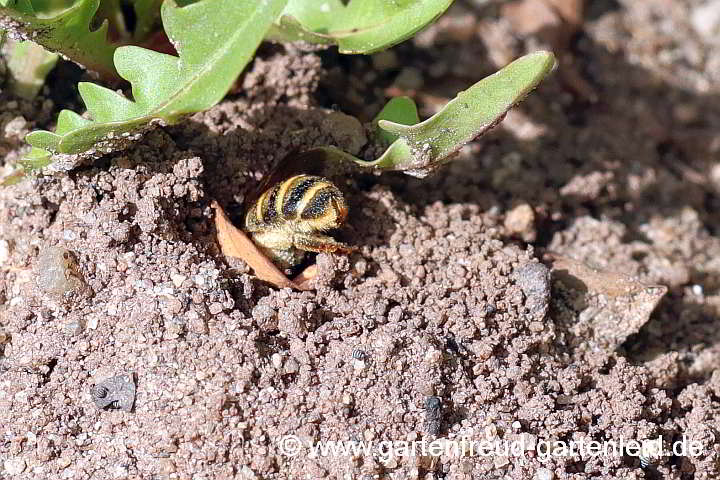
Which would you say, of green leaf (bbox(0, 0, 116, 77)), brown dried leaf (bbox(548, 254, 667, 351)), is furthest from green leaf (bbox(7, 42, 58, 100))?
brown dried leaf (bbox(548, 254, 667, 351))

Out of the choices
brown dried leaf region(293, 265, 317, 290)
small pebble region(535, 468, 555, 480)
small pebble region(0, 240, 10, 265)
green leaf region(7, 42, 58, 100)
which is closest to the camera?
small pebble region(535, 468, 555, 480)

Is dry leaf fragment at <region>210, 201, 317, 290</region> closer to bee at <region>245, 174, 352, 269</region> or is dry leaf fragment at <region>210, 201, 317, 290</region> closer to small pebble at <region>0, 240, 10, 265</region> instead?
bee at <region>245, 174, 352, 269</region>

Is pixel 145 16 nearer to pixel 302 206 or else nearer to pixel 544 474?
pixel 302 206

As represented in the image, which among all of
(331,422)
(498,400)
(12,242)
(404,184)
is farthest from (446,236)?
(12,242)

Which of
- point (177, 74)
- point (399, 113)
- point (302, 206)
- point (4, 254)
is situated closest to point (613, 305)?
point (399, 113)

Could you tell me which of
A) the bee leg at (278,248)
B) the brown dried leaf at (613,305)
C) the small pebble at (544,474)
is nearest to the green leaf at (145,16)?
the bee leg at (278,248)
